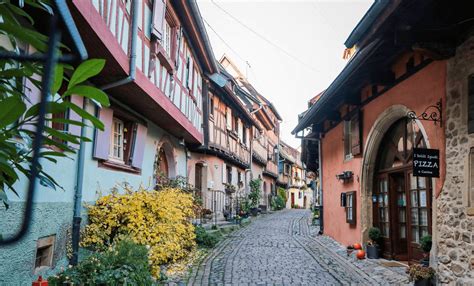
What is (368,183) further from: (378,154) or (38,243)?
(38,243)

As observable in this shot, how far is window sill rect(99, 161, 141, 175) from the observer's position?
747 centimetres

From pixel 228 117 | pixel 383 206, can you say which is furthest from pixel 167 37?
pixel 228 117

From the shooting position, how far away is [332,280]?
6.64 metres

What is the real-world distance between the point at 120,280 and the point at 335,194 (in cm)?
830

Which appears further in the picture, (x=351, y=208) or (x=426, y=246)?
(x=351, y=208)

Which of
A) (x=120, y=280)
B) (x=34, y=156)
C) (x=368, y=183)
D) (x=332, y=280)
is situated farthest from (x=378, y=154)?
(x=34, y=156)

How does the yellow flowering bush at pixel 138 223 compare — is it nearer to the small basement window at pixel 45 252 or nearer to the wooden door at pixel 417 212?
the small basement window at pixel 45 252

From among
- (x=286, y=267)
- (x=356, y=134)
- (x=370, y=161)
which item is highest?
(x=356, y=134)

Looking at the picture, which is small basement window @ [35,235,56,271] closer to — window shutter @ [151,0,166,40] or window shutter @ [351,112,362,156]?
window shutter @ [151,0,166,40]

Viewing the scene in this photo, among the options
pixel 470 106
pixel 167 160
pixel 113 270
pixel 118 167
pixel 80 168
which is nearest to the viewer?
pixel 113 270

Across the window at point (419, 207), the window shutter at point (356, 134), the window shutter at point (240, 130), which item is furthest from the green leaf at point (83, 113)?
the window shutter at point (240, 130)

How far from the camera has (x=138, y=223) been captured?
6594mm

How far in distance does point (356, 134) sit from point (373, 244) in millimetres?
2432

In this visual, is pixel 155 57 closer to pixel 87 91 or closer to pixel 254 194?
pixel 87 91
